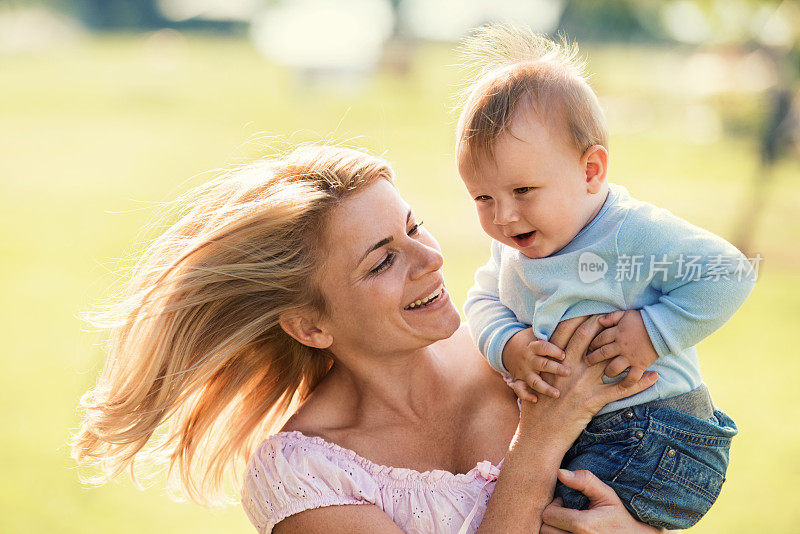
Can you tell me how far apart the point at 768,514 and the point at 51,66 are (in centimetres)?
3383

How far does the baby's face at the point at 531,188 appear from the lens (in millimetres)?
1931

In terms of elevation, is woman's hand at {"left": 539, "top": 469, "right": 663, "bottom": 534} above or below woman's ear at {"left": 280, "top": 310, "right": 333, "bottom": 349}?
below

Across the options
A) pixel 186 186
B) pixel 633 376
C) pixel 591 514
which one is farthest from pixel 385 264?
pixel 186 186

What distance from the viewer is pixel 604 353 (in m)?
1.98

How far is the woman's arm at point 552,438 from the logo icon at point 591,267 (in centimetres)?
10

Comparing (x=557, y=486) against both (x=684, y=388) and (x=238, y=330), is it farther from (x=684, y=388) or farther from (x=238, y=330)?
(x=238, y=330)

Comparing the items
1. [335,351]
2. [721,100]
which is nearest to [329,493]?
[335,351]

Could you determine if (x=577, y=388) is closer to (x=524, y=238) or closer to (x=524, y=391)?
(x=524, y=391)

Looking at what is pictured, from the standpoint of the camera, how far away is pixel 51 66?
3434 cm

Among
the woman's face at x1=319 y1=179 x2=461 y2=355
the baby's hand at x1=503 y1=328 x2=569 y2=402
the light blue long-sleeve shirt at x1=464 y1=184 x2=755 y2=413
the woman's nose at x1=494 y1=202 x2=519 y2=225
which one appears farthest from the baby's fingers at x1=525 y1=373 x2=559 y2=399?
the woman's nose at x1=494 y1=202 x2=519 y2=225

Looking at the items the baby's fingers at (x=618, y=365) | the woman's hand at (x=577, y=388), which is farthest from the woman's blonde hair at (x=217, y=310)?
the baby's fingers at (x=618, y=365)

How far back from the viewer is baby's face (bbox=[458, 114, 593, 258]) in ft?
6.33

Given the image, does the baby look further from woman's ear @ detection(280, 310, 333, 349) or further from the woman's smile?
woman's ear @ detection(280, 310, 333, 349)

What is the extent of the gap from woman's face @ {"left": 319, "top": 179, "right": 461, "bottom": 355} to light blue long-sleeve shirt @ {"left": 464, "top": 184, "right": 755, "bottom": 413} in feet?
0.55
